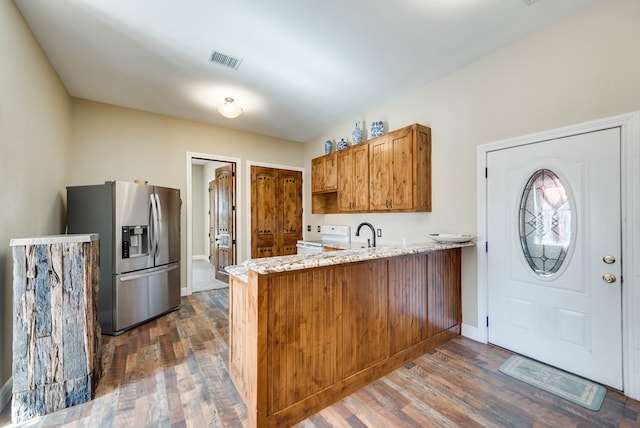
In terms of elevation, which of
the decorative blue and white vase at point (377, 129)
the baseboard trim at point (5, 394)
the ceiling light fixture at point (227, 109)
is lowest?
the baseboard trim at point (5, 394)

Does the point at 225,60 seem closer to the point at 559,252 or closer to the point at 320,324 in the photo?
the point at 320,324

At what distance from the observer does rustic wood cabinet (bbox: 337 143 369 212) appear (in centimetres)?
374

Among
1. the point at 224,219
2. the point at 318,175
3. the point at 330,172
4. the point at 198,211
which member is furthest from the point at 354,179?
the point at 198,211

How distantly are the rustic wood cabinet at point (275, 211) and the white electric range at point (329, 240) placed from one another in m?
0.65

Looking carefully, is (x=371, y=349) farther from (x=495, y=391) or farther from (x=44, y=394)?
(x=44, y=394)

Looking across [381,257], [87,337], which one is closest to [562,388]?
[381,257]

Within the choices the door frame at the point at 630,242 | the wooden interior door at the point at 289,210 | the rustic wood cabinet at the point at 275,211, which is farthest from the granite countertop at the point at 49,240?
the door frame at the point at 630,242

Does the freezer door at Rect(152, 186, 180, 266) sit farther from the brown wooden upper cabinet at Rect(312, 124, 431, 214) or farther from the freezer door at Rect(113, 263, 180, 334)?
the brown wooden upper cabinet at Rect(312, 124, 431, 214)

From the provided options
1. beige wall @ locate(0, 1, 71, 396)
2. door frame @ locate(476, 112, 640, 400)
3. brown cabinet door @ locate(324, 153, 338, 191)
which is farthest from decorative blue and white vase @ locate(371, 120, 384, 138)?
beige wall @ locate(0, 1, 71, 396)

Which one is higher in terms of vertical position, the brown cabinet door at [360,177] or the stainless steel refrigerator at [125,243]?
the brown cabinet door at [360,177]

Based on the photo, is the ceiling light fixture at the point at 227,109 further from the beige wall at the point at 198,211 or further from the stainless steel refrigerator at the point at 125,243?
the beige wall at the point at 198,211

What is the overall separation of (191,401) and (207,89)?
3.30m

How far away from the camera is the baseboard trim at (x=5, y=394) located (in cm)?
181

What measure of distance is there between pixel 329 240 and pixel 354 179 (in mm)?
1447
